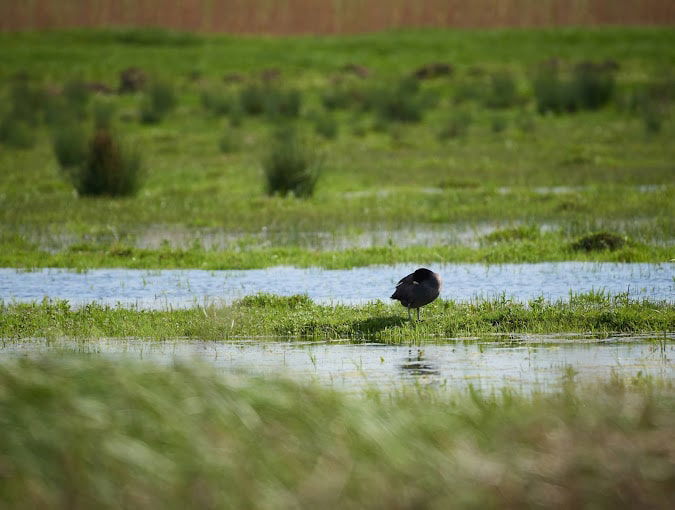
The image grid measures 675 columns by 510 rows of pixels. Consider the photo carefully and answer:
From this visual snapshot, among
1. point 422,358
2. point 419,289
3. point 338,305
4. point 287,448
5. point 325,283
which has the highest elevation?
point 287,448

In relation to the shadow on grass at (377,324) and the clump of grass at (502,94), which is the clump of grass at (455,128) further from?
the shadow on grass at (377,324)

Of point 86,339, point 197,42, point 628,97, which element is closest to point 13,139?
point 628,97

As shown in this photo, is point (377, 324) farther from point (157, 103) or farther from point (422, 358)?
point (157, 103)

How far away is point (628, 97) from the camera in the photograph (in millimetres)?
43969

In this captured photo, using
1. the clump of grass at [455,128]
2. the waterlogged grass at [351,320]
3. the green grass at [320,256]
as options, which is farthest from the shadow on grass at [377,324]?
the clump of grass at [455,128]

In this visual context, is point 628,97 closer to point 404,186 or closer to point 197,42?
point 404,186

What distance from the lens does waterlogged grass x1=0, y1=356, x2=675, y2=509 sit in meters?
5.04

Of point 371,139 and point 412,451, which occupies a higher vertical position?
point 412,451

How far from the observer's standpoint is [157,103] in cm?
4456

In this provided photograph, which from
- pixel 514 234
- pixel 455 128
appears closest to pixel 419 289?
pixel 514 234

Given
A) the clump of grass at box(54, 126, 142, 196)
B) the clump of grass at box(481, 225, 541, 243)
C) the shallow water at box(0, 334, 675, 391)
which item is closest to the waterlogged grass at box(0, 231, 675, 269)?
the clump of grass at box(481, 225, 541, 243)

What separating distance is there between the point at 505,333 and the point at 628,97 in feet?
116

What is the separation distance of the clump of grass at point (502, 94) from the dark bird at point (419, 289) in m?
36.2

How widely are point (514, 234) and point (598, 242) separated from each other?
1.86m
